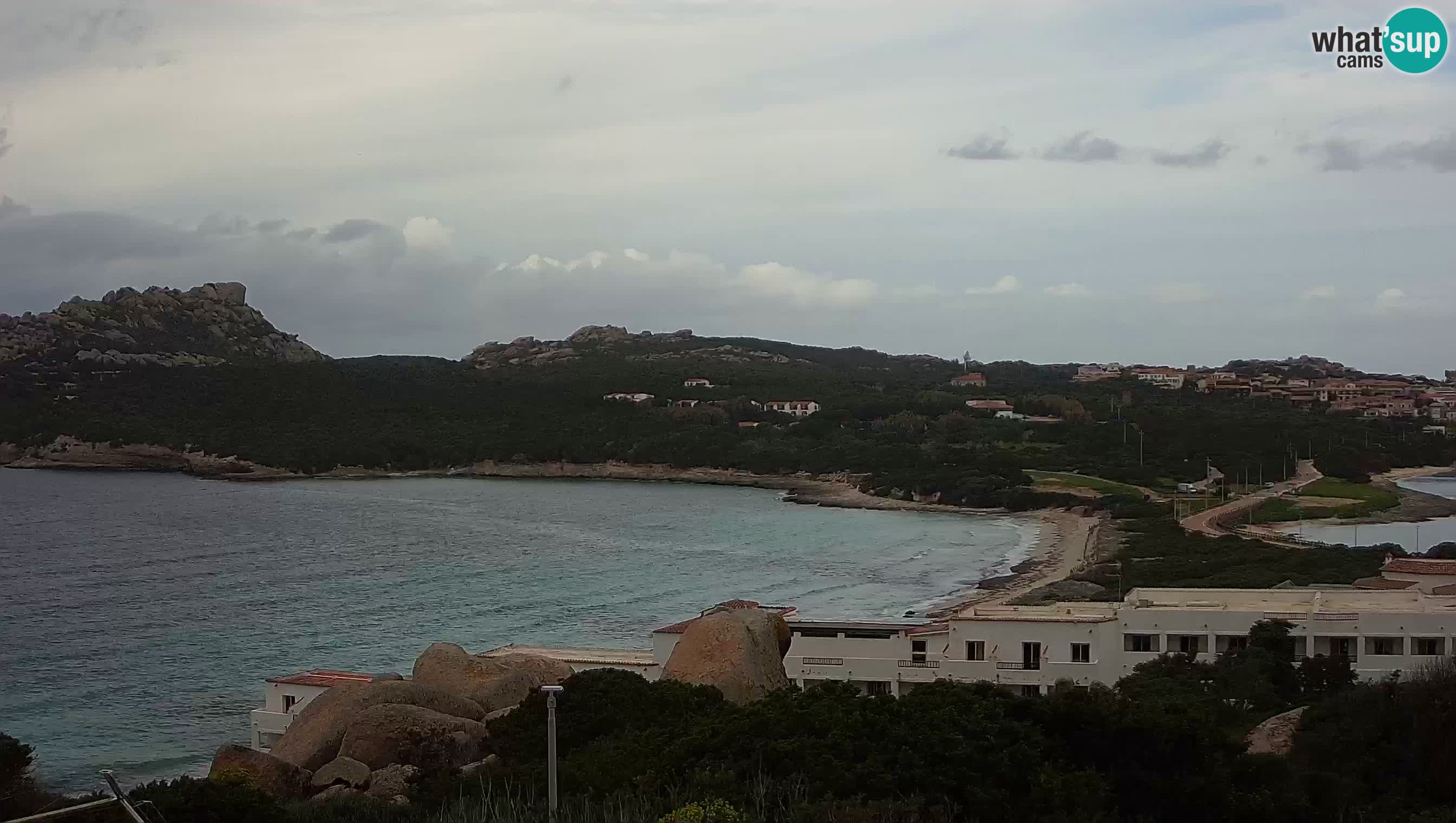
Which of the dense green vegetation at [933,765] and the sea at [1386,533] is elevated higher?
the dense green vegetation at [933,765]

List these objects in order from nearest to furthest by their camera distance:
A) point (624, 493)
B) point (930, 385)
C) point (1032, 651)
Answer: point (1032, 651), point (624, 493), point (930, 385)

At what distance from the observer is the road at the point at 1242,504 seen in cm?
5008

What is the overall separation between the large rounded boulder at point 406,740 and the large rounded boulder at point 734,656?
9.49 ft

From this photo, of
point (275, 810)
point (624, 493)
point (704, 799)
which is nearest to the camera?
point (704, 799)

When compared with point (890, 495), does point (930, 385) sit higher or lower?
higher

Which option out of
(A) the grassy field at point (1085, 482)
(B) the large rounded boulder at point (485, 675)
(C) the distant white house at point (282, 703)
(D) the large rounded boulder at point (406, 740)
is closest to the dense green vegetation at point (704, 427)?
(A) the grassy field at point (1085, 482)

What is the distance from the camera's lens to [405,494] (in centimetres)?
8181

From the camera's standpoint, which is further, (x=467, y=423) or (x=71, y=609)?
(x=467, y=423)

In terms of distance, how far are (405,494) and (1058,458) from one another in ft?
131

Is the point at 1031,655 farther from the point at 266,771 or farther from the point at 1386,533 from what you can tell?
the point at 1386,533

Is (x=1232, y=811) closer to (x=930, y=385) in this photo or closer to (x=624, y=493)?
(x=624, y=493)

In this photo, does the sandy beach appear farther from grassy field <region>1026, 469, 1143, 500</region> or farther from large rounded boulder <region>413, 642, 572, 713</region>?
large rounded boulder <region>413, 642, 572, 713</region>

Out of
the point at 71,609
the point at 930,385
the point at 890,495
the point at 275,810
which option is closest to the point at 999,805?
the point at 275,810

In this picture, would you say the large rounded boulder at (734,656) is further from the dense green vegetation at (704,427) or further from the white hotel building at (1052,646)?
the dense green vegetation at (704,427)
